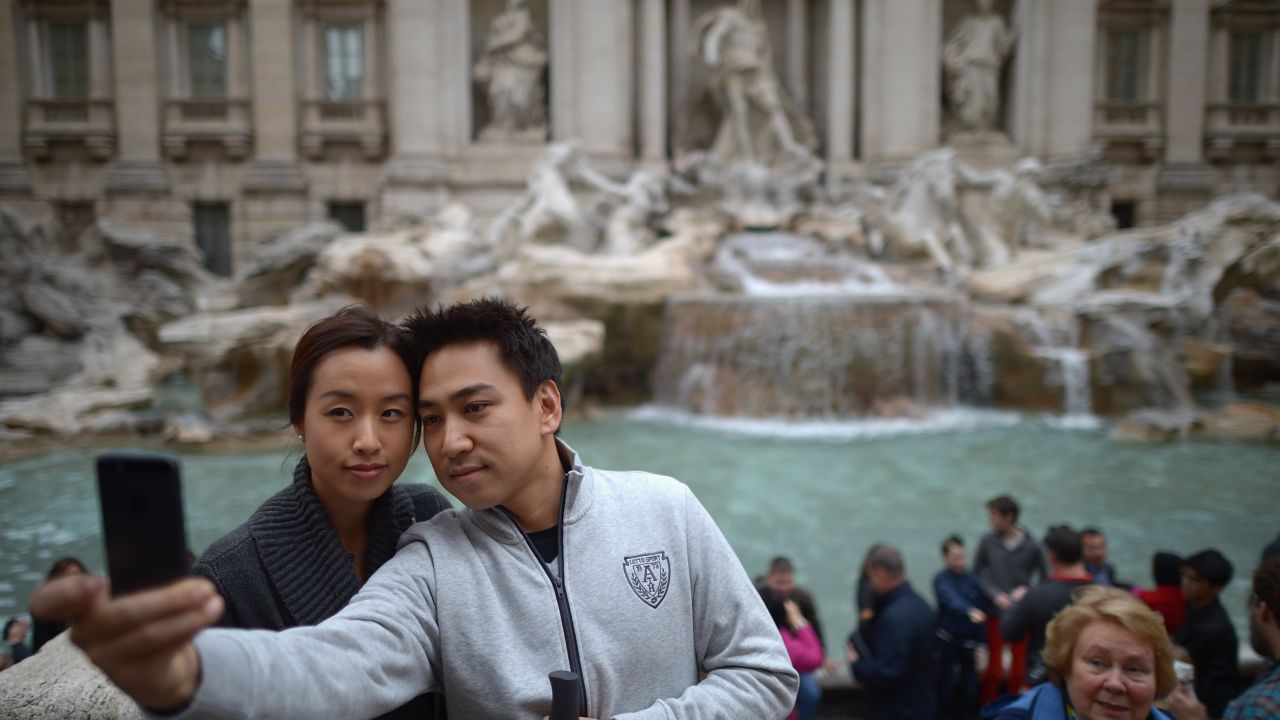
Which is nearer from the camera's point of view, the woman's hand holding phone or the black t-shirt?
the woman's hand holding phone

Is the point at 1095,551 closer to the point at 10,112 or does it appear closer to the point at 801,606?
the point at 801,606

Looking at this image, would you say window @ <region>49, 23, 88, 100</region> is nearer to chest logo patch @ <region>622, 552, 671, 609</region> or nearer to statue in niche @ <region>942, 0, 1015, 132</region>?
statue in niche @ <region>942, 0, 1015, 132</region>

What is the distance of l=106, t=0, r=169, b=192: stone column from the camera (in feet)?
48.2

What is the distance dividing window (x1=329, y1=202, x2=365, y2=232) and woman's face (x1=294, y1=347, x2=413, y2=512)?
51.7 feet

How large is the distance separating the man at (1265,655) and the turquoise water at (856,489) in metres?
1.84

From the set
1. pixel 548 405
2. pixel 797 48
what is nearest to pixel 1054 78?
pixel 797 48

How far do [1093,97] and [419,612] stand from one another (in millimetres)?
17924

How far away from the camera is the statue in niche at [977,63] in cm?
1546

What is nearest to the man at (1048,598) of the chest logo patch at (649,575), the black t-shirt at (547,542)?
the chest logo patch at (649,575)

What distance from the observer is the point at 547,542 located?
3.92ft

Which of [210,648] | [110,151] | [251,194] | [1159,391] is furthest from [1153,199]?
[110,151]

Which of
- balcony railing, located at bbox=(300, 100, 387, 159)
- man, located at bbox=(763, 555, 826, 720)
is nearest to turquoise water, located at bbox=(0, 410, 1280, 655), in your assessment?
man, located at bbox=(763, 555, 826, 720)

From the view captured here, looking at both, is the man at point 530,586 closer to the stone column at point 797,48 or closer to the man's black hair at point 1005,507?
the man's black hair at point 1005,507

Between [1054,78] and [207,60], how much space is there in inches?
645
